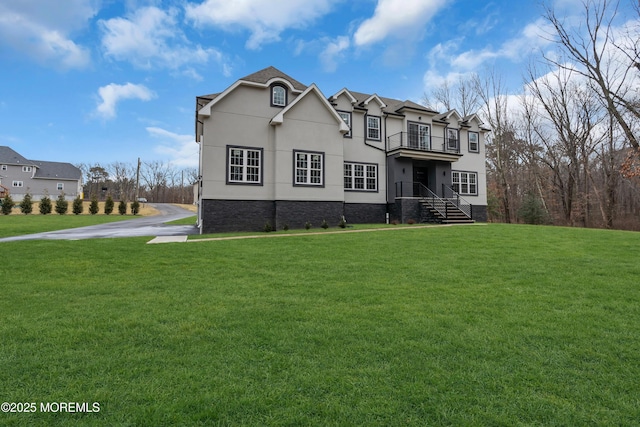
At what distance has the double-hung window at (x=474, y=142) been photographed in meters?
23.7

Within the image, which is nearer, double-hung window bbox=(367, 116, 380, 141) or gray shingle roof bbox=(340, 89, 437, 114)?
double-hung window bbox=(367, 116, 380, 141)

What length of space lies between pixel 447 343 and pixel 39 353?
4.05 metres

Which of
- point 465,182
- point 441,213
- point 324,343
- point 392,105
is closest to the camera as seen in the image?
point 324,343

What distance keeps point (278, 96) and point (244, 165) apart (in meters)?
4.15

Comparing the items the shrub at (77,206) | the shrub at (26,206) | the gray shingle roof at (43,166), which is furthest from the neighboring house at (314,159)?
the gray shingle roof at (43,166)

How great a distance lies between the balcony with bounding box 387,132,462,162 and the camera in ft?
65.1

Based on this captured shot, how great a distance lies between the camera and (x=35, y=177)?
48562mm

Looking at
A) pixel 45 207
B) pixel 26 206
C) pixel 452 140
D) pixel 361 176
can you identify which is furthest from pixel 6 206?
pixel 452 140

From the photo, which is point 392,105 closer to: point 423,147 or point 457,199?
point 423,147

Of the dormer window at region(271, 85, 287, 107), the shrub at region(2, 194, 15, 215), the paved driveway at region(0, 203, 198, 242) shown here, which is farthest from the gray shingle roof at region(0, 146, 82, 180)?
the dormer window at region(271, 85, 287, 107)

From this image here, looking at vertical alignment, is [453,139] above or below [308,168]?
A: above

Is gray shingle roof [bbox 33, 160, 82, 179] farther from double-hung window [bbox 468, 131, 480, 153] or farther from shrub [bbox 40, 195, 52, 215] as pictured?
double-hung window [bbox 468, 131, 480, 153]

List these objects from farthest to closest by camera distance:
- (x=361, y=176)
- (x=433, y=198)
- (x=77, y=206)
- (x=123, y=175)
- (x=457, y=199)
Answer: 1. (x=123, y=175)
2. (x=77, y=206)
3. (x=457, y=199)
4. (x=433, y=198)
5. (x=361, y=176)

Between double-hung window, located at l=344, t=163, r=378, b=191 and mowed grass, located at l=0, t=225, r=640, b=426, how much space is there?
12.7 metres
